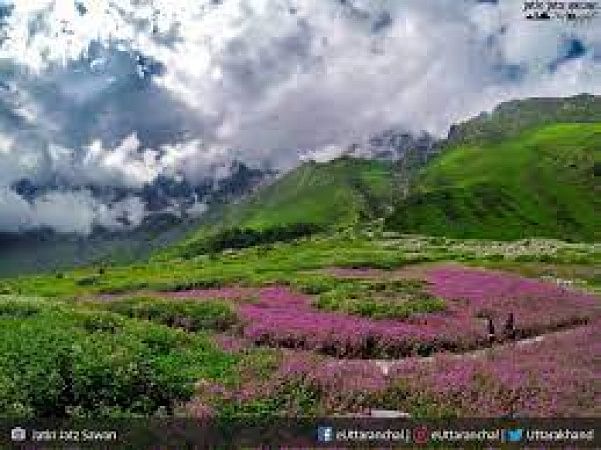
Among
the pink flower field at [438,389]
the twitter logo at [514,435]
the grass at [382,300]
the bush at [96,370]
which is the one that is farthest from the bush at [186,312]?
the twitter logo at [514,435]

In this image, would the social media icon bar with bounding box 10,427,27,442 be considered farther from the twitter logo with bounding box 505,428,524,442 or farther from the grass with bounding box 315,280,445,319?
the grass with bounding box 315,280,445,319

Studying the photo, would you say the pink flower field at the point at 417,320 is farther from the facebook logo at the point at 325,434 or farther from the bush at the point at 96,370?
the facebook logo at the point at 325,434

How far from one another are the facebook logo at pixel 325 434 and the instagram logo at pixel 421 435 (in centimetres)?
137

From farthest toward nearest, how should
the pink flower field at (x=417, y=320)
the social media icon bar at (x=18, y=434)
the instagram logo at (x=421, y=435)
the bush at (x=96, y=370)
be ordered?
the pink flower field at (x=417, y=320)
the bush at (x=96, y=370)
the social media icon bar at (x=18, y=434)
the instagram logo at (x=421, y=435)

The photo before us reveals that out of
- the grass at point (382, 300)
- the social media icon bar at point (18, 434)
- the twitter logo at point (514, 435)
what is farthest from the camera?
the grass at point (382, 300)

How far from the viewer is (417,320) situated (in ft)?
138

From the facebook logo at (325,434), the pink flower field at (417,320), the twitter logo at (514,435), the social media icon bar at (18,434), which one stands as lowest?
the pink flower field at (417,320)

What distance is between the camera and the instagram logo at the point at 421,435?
16.7 metres

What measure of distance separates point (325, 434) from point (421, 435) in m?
1.64

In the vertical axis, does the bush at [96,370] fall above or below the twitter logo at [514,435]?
above

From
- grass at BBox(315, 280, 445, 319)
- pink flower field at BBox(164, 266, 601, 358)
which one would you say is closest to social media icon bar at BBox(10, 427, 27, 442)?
pink flower field at BBox(164, 266, 601, 358)

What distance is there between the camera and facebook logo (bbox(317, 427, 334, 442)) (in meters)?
16.5

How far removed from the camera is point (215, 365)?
27.8 meters

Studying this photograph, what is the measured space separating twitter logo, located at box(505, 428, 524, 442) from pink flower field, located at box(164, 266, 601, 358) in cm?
1905
